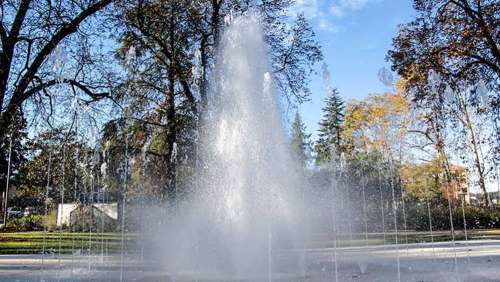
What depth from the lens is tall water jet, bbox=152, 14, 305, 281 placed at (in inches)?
349

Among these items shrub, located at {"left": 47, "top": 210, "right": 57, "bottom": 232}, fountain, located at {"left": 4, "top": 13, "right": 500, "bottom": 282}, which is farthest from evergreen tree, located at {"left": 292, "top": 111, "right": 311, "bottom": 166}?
shrub, located at {"left": 47, "top": 210, "right": 57, "bottom": 232}

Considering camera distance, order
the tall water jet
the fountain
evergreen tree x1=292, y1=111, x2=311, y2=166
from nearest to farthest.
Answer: the fountain, the tall water jet, evergreen tree x1=292, y1=111, x2=311, y2=166

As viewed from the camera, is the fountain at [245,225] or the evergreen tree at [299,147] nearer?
the fountain at [245,225]

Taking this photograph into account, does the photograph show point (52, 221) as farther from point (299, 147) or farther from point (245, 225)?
point (245, 225)

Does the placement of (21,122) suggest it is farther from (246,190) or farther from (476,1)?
(476,1)

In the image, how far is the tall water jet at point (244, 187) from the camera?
886 centimetres

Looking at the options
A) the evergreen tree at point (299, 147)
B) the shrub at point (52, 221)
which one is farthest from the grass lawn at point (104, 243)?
the shrub at point (52, 221)

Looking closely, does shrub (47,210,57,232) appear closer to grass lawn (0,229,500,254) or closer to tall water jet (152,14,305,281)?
A: grass lawn (0,229,500,254)

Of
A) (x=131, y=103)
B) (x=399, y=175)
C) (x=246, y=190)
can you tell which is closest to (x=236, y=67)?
(x=246, y=190)

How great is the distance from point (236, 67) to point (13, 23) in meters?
5.45

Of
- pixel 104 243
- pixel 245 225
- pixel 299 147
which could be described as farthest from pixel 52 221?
pixel 245 225

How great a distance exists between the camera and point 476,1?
1557 cm

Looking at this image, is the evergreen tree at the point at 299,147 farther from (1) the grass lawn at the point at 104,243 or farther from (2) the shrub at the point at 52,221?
(2) the shrub at the point at 52,221

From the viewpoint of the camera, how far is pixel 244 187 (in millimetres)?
9797
